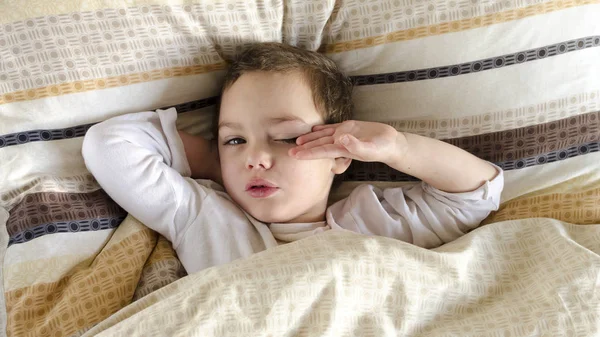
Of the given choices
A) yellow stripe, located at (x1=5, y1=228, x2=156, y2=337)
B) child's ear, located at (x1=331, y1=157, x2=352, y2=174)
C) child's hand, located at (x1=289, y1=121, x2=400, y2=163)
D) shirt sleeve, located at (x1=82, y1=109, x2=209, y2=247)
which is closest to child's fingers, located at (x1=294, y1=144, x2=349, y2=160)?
child's hand, located at (x1=289, y1=121, x2=400, y2=163)

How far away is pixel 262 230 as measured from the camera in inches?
48.5

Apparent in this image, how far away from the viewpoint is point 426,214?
4.08 feet

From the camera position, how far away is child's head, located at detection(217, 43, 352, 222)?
46.4 inches

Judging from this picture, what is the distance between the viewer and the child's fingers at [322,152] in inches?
45.4

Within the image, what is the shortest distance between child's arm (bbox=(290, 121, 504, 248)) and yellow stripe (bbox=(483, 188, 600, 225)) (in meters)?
0.04

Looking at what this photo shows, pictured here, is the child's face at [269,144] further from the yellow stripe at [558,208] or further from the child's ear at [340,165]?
the yellow stripe at [558,208]

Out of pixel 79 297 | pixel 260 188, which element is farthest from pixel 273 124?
pixel 79 297

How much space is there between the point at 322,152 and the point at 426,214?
0.26 meters

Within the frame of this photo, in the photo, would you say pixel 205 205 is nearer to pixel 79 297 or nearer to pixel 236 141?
pixel 236 141

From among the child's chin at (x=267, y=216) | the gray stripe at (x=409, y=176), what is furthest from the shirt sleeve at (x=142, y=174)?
the gray stripe at (x=409, y=176)

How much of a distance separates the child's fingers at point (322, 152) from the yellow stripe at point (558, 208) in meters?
0.36

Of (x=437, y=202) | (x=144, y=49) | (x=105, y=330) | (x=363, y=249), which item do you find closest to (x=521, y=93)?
(x=437, y=202)

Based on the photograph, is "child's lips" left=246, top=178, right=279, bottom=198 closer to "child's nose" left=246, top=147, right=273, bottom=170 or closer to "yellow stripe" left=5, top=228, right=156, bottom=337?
"child's nose" left=246, top=147, right=273, bottom=170

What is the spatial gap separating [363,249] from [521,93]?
50 cm
